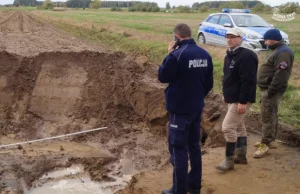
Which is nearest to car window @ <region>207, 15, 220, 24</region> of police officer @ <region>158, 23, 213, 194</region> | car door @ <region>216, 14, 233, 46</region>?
car door @ <region>216, 14, 233, 46</region>

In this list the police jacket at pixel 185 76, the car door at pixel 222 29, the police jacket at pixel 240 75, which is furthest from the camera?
the car door at pixel 222 29

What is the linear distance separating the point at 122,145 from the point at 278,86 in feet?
11.7

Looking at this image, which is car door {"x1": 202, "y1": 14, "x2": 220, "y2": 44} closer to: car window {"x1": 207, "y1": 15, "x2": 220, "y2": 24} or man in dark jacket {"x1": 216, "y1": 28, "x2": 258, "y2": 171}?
car window {"x1": 207, "y1": 15, "x2": 220, "y2": 24}

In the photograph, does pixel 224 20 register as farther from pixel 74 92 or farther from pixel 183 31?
pixel 183 31

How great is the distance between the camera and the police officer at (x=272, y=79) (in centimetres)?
580

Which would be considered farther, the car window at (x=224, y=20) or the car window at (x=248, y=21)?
the car window at (x=224, y=20)

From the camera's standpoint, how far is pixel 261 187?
17.8ft

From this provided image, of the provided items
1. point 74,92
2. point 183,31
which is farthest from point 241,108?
point 74,92

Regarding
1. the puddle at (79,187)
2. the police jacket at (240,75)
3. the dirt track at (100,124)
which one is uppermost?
the police jacket at (240,75)

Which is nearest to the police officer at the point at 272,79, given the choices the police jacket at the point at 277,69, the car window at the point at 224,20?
the police jacket at the point at 277,69

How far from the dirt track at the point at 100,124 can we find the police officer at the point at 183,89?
0.87 meters

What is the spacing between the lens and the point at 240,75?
5.44 meters

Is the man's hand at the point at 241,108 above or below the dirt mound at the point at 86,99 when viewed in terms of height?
above

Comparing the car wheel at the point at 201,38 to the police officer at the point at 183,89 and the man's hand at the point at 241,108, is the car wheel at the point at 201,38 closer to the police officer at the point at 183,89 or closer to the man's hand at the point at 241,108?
the man's hand at the point at 241,108
